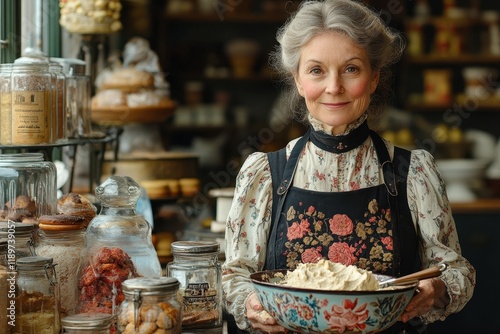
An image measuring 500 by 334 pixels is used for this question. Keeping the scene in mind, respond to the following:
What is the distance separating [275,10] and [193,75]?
763 mm

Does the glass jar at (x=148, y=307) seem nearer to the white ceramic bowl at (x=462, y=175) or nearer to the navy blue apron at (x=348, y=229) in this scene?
the navy blue apron at (x=348, y=229)

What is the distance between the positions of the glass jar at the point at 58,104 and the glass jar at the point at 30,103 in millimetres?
67

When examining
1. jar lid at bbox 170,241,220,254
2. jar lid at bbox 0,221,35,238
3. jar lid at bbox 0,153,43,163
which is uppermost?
jar lid at bbox 0,153,43,163

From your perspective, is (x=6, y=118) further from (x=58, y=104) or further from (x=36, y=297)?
(x=36, y=297)

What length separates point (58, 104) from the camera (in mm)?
2256

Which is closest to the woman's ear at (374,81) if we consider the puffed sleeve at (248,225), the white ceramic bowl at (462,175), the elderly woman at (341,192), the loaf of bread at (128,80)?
the elderly woman at (341,192)

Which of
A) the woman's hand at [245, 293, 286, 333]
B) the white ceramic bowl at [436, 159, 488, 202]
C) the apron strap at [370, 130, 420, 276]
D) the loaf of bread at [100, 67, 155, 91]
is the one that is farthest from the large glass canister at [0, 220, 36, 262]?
the white ceramic bowl at [436, 159, 488, 202]

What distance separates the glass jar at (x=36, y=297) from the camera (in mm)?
1618

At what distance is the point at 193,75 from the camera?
627 centimetres

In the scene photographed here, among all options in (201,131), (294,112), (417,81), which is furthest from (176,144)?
(294,112)

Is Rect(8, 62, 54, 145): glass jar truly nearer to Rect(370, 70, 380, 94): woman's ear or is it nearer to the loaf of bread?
Rect(370, 70, 380, 94): woman's ear

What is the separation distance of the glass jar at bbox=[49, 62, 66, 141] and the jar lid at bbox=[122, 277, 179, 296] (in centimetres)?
74

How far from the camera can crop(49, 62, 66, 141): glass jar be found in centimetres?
220

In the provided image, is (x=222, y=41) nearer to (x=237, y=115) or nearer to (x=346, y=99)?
(x=237, y=115)
